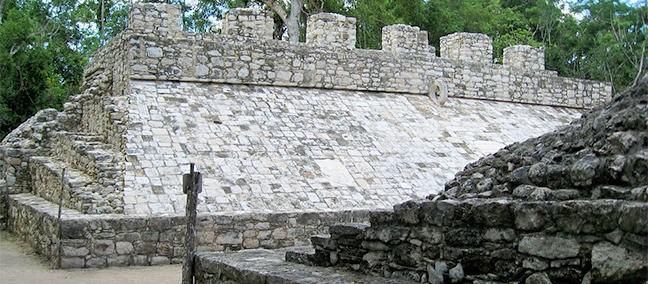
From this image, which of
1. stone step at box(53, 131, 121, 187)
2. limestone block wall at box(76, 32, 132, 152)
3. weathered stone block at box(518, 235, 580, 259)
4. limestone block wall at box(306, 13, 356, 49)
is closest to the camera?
weathered stone block at box(518, 235, 580, 259)

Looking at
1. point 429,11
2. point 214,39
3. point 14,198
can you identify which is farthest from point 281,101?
point 429,11

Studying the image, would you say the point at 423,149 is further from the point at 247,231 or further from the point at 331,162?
the point at 247,231

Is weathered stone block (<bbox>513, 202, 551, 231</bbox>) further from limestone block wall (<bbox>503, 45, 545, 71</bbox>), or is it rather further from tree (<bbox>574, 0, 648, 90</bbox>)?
tree (<bbox>574, 0, 648, 90</bbox>)

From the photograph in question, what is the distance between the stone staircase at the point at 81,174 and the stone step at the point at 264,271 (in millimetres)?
2587

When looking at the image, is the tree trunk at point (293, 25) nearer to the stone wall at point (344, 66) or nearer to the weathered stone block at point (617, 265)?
the stone wall at point (344, 66)

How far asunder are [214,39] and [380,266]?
851cm

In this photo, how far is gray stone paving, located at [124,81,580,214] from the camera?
976 cm

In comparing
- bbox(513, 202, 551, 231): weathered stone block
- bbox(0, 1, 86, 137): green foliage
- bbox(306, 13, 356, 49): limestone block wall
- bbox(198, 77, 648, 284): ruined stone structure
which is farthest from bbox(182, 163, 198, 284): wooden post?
bbox(0, 1, 86, 137): green foliage

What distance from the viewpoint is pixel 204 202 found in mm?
9320

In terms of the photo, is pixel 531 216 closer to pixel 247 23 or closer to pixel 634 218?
pixel 634 218

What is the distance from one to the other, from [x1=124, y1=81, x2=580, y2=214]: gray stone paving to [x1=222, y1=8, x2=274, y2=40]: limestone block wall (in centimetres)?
106

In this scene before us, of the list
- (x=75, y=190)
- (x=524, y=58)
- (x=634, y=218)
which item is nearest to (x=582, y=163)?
(x=634, y=218)

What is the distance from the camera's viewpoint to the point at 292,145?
1138cm

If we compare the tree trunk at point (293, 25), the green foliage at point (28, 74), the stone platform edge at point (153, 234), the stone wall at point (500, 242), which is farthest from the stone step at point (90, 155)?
the tree trunk at point (293, 25)
